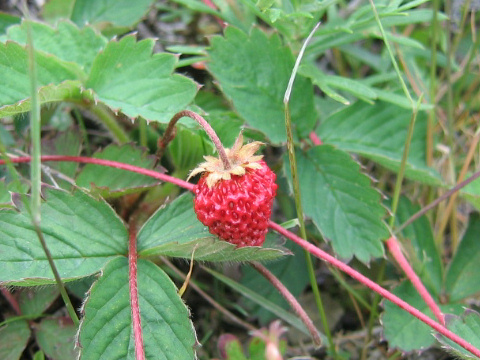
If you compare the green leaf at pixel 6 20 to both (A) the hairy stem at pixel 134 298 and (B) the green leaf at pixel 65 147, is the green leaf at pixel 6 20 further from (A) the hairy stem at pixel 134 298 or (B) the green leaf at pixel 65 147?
(A) the hairy stem at pixel 134 298

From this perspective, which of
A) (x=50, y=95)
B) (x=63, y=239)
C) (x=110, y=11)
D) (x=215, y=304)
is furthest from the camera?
(x=110, y=11)

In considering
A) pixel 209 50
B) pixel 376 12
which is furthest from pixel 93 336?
pixel 376 12

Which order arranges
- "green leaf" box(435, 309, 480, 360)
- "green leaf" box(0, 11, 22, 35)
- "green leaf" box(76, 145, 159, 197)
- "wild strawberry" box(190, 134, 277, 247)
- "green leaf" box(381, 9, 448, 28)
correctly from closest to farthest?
"wild strawberry" box(190, 134, 277, 247), "green leaf" box(435, 309, 480, 360), "green leaf" box(76, 145, 159, 197), "green leaf" box(381, 9, 448, 28), "green leaf" box(0, 11, 22, 35)

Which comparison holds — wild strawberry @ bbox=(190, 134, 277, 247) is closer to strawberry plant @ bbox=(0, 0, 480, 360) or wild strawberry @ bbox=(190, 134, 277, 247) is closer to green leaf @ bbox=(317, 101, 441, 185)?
strawberry plant @ bbox=(0, 0, 480, 360)

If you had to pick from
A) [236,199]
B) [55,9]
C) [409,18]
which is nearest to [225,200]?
[236,199]

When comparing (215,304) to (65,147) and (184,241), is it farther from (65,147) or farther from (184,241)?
(65,147)

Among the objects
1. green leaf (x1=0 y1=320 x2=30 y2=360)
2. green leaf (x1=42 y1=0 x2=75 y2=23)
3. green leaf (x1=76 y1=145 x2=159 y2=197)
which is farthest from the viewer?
green leaf (x1=42 y1=0 x2=75 y2=23)

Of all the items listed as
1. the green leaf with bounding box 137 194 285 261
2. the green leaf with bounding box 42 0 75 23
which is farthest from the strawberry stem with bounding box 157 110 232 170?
the green leaf with bounding box 42 0 75 23

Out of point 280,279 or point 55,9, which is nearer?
point 280,279
